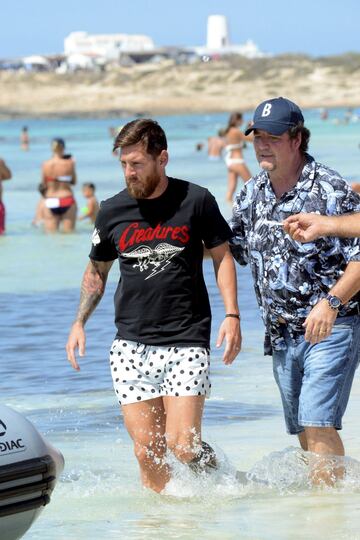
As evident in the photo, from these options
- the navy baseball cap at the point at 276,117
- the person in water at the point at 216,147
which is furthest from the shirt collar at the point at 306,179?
the person in water at the point at 216,147

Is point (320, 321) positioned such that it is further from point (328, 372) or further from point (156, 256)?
point (156, 256)

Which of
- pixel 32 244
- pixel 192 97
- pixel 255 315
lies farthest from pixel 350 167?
pixel 192 97

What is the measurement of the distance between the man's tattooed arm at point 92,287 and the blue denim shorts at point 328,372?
89 centimetres

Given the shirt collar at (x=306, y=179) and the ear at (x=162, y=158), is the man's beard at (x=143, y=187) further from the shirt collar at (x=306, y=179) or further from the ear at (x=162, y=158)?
the shirt collar at (x=306, y=179)

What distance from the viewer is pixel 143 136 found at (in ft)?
18.2

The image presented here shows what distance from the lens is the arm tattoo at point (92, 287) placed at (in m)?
5.84

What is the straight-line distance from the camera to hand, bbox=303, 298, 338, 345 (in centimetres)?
525

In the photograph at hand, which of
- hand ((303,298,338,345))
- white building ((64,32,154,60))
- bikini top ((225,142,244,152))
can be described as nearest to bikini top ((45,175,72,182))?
bikini top ((225,142,244,152))

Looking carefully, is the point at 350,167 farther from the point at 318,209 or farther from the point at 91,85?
the point at 91,85

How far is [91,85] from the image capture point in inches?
5384

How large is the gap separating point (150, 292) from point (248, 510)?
3.31 feet

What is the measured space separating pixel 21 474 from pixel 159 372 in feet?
3.27

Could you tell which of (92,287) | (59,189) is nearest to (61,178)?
(59,189)

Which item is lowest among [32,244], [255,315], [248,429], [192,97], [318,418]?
[192,97]
